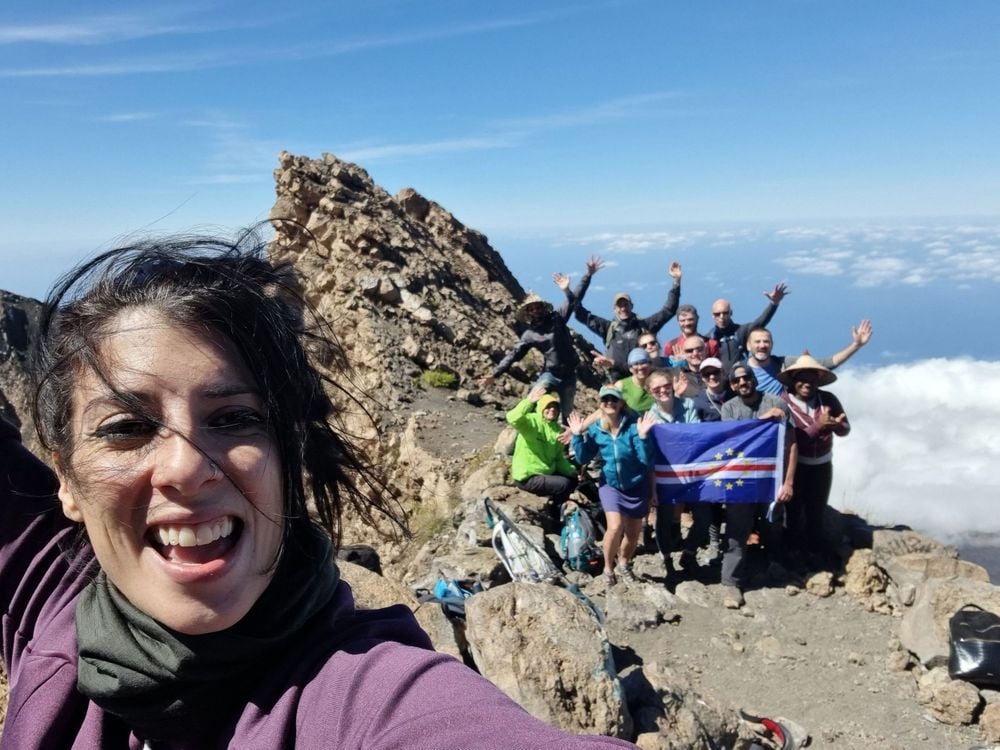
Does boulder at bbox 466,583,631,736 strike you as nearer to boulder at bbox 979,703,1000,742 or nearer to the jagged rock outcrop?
the jagged rock outcrop

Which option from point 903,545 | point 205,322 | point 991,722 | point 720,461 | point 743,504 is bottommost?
point 991,722

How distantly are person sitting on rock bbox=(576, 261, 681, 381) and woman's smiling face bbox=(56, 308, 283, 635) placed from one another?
39.0ft

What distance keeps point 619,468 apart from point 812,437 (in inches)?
102

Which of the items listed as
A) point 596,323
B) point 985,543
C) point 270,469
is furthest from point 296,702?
point 985,543

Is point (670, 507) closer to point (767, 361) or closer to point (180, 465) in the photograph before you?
point (767, 361)

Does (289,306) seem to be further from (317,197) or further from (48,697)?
(317,197)

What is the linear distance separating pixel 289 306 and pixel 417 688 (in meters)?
1.10

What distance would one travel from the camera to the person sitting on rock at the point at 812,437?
9633mm

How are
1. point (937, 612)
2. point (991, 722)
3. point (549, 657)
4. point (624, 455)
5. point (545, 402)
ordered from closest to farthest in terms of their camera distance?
1. point (549, 657)
2. point (991, 722)
3. point (937, 612)
4. point (624, 455)
5. point (545, 402)

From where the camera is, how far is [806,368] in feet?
31.4

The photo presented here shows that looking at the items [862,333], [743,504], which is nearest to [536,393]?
[743,504]

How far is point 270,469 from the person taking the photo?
184cm

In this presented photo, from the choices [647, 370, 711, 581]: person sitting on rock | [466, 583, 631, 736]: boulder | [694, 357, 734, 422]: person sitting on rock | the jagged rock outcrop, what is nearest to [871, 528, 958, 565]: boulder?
[647, 370, 711, 581]: person sitting on rock

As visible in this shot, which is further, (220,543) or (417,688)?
(220,543)
